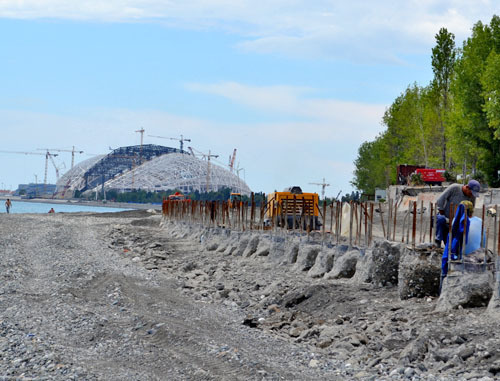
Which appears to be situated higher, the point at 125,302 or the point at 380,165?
the point at 380,165

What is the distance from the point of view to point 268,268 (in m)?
20.3

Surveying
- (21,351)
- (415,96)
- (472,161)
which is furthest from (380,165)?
(21,351)

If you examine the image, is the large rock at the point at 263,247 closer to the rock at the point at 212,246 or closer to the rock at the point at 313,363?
the rock at the point at 212,246

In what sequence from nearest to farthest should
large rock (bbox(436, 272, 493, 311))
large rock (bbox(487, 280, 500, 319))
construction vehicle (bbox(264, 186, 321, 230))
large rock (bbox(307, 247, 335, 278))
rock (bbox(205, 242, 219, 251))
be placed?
large rock (bbox(487, 280, 500, 319)) → large rock (bbox(436, 272, 493, 311)) → large rock (bbox(307, 247, 335, 278)) → construction vehicle (bbox(264, 186, 321, 230)) → rock (bbox(205, 242, 219, 251))

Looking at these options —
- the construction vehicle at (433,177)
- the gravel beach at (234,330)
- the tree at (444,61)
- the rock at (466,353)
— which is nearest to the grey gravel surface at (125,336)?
the gravel beach at (234,330)

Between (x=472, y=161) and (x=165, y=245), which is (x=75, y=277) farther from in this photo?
(x=472, y=161)

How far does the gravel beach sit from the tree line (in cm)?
2685

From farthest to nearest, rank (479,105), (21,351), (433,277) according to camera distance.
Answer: (479,105) < (433,277) < (21,351)

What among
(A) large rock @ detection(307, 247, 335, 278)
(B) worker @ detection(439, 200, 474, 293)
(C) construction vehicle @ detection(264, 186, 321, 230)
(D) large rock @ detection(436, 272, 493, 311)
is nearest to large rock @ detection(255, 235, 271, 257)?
(C) construction vehicle @ detection(264, 186, 321, 230)

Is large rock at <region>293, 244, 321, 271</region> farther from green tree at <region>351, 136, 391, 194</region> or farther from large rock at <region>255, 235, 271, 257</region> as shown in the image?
green tree at <region>351, 136, 391, 194</region>

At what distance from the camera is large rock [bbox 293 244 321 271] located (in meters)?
18.2

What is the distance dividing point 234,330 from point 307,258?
20.6 feet

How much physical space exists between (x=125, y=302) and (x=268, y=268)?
629 centimetres

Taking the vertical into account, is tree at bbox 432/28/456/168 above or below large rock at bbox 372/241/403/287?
above
